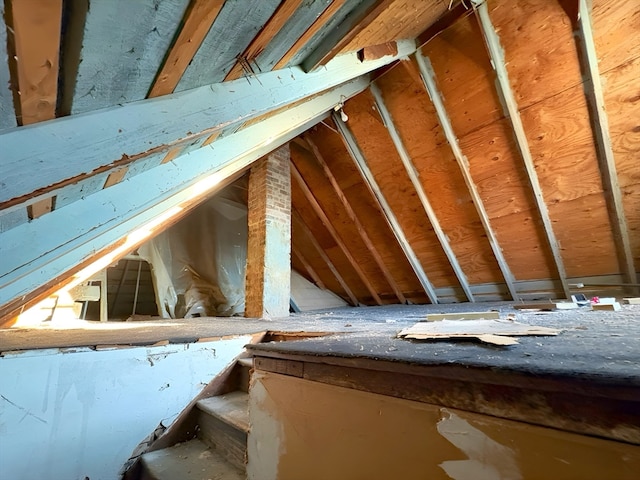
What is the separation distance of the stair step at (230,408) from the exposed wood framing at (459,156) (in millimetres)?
2884

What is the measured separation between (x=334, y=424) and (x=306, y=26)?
4.38ft

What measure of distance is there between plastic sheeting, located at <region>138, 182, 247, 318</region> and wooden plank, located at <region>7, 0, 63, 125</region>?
151 inches

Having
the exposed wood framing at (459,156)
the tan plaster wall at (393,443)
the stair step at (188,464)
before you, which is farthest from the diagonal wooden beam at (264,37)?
the exposed wood framing at (459,156)

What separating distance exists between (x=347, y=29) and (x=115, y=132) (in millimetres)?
1068

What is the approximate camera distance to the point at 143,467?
4.70 feet

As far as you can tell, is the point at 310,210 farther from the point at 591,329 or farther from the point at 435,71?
the point at 591,329

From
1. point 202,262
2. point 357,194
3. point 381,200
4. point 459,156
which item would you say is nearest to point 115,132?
point 459,156

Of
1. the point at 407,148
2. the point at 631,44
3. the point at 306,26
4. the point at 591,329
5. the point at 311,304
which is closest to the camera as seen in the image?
the point at 306,26

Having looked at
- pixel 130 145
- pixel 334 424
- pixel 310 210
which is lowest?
pixel 334 424

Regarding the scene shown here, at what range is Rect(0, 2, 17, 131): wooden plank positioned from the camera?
46 centimetres

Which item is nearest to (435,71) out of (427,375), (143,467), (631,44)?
(631,44)

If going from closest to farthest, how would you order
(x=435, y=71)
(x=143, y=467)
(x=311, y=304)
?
(x=143, y=467)
(x=435, y=71)
(x=311, y=304)

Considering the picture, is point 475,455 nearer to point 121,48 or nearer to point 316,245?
point 121,48

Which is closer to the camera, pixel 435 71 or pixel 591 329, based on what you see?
pixel 591 329
